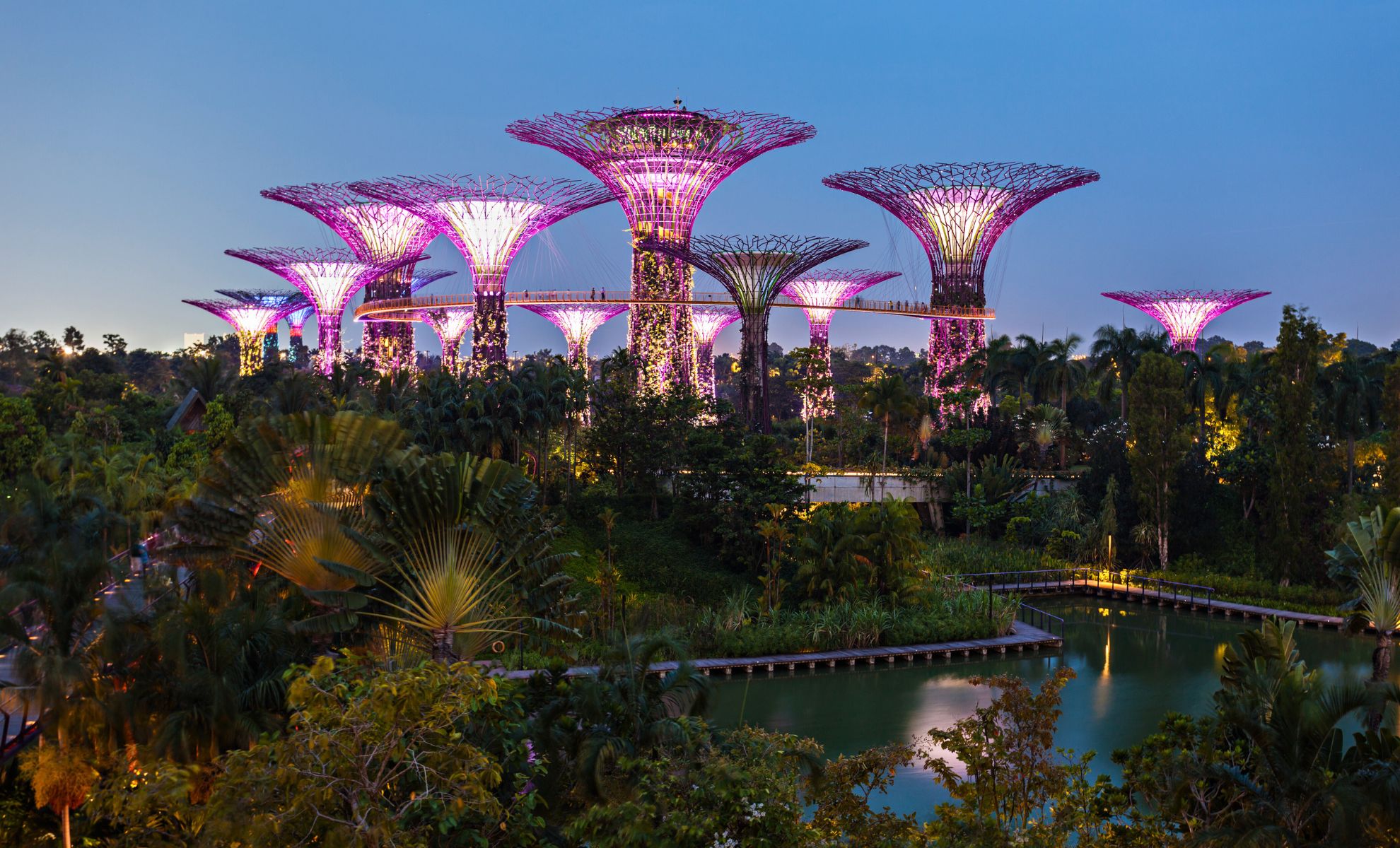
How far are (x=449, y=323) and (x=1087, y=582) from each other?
1731 inches

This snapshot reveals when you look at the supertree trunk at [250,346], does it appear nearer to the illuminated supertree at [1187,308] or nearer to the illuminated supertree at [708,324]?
the illuminated supertree at [708,324]

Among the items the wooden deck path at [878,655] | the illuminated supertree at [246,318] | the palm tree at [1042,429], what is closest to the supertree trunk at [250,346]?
the illuminated supertree at [246,318]

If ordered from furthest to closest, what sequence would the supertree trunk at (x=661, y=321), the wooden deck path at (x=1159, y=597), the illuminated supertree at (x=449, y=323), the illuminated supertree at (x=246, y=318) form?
the illuminated supertree at (x=246, y=318)
the illuminated supertree at (x=449, y=323)
the supertree trunk at (x=661, y=321)
the wooden deck path at (x=1159, y=597)

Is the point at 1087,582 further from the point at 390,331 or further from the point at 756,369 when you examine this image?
the point at 390,331

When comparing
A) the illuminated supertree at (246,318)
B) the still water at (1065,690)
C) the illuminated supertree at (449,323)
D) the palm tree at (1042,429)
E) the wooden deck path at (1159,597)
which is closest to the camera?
the still water at (1065,690)

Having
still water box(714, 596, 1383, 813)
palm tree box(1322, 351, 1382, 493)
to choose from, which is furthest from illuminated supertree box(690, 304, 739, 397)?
still water box(714, 596, 1383, 813)

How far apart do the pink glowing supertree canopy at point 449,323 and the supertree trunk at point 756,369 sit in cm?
1872

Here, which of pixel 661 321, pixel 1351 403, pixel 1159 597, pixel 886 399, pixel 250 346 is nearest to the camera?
pixel 1159 597

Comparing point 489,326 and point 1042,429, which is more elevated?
point 489,326

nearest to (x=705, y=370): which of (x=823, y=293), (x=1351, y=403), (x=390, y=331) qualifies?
(x=823, y=293)

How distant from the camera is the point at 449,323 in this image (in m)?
68.2

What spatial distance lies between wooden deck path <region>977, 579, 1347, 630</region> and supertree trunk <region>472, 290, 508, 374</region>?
2231cm

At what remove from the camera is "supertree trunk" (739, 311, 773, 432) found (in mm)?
39219

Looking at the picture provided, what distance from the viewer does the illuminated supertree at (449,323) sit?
5878 centimetres
